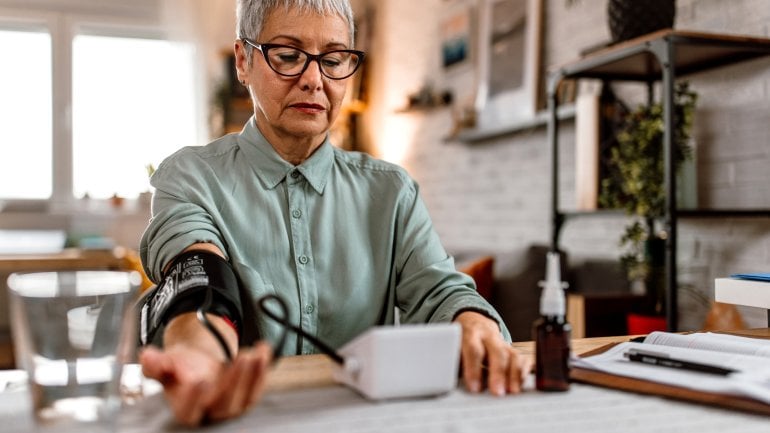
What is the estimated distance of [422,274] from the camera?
1398 millimetres

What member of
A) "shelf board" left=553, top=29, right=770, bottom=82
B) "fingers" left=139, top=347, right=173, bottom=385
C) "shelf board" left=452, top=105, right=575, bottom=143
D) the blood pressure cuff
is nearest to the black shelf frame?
"shelf board" left=553, top=29, right=770, bottom=82

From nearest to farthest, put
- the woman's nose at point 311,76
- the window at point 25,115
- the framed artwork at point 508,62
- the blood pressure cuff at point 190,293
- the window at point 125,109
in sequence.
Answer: the blood pressure cuff at point 190,293 → the woman's nose at point 311,76 → the framed artwork at point 508,62 → the window at point 25,115 → the window at point 125,109

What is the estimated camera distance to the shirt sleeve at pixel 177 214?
1.17 m

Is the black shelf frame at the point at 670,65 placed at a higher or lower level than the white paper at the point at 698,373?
higher

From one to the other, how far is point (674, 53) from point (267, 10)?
4.35 feet

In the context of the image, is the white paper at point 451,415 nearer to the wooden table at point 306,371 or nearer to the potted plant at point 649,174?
the wooden table at point 306,371

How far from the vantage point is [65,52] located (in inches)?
232

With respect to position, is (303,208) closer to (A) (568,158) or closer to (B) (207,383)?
(B) (207,383)

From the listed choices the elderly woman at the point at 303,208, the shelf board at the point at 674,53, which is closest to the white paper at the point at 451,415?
the elderly woman at the point at 303,208

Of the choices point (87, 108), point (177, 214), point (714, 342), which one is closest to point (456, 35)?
point (87, 108)

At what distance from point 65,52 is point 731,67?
5.10 metres

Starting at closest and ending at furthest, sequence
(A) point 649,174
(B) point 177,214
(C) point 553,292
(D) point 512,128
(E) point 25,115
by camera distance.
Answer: (C) point 553,292
(B) point 177,214
(A) point 649,174
(D) point 512,128
(E) point 25,115

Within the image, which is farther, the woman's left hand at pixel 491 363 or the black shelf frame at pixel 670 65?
the black shelf frame at pixel 670 65

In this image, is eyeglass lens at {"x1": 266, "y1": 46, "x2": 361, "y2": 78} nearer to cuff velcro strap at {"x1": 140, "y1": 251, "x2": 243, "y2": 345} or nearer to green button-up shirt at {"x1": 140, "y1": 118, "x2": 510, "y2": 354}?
green button-up shirt at {"x1": 140, "y1": 118, "x2": 510, "y2": 354}
